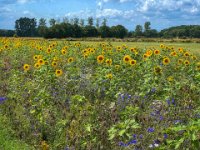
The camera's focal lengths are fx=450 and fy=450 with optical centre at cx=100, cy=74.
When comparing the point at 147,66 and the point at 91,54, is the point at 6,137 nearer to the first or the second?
the point at 147,66

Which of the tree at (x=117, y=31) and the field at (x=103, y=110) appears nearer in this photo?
the field at (x=103, y=110)

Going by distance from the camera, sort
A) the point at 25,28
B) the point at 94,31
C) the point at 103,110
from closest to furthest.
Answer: the point at 103,110 < the point at 94,31 < the point at 25,28

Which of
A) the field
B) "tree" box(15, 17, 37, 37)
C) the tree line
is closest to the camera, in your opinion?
the field

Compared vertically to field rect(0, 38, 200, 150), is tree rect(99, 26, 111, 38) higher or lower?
lower

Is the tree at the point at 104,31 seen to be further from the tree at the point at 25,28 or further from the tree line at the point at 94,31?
the tree at the point at 25,28

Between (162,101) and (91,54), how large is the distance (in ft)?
15.3

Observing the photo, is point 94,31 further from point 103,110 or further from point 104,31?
point 103,110

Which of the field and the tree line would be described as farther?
the tree line

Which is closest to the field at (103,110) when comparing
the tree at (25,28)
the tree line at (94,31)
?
the tree line at (94,31)

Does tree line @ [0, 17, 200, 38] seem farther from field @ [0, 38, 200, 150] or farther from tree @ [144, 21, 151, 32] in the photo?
field @ [0, 38, 200, 150]

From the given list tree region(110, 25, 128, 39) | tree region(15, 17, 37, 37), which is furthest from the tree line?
tree region(15, 17, 37, 37)

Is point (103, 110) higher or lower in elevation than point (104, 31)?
higher

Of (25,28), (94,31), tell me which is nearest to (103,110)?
(94,31)

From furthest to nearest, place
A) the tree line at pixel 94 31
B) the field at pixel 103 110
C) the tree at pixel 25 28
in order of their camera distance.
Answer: the tree at pixel 25 28
the tree line at pixel 94 31
the field at pixel 103 110
